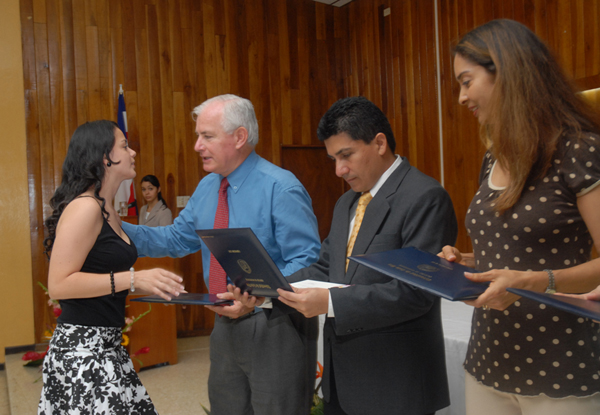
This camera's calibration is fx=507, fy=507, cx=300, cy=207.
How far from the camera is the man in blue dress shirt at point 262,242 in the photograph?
181 centimetres

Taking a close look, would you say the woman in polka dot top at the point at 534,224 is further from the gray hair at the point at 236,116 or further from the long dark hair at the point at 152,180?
the long dark hair at the point at 152,180

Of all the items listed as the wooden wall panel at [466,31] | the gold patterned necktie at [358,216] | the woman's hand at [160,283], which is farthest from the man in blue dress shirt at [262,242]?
the wooden wall panel at [466,31]

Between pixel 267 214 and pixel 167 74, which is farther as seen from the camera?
pixel 167 74

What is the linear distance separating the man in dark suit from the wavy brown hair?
1.00 ft

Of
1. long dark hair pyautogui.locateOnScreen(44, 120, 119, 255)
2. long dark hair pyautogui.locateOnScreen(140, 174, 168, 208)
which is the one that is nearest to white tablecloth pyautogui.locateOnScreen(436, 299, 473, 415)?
long dark hair pyautogui.locateOnScreen(44, 120, 119, 255)

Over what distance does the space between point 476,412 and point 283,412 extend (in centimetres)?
76

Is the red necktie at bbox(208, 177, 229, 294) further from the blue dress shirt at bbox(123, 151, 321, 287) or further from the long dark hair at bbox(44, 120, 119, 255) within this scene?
the long dark hair at bbox(44, 120, 119, 255)

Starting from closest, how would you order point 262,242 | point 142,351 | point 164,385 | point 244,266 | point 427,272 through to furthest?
point 427,272 → point 244,266 → point 262,242 → point 164,385 → point 142,351

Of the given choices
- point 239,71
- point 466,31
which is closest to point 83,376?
point 466,31

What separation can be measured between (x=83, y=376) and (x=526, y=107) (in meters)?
1.57

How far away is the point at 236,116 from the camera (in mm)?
2068

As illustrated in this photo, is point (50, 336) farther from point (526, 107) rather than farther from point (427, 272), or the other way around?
point (526, 107)

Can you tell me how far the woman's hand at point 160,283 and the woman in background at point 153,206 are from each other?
13.0ft

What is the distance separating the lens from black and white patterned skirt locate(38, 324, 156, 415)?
1.69 m
